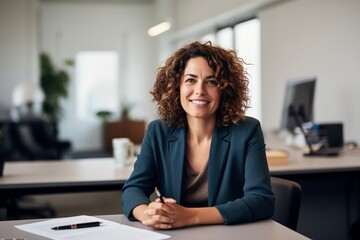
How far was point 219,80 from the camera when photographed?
193 centimetres

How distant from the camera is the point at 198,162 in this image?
1.96 meters

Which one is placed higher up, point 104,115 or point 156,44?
point 156,44

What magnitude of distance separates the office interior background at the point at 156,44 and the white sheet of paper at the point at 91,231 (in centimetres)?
171

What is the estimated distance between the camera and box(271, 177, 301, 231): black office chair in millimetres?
1864

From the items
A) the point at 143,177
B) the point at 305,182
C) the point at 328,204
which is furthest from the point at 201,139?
the point at 328,204

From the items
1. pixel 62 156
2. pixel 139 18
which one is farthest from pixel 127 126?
pixel 62 156

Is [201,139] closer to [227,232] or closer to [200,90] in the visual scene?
[200,90]

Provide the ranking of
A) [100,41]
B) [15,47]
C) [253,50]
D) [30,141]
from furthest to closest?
[100,41]
[15,47]
[253,50]
[30,141]

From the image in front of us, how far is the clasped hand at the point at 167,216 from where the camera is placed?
5.12 feet

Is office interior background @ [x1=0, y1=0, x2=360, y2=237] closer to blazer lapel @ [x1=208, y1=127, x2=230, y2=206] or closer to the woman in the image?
the woman

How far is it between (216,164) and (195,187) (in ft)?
0.43

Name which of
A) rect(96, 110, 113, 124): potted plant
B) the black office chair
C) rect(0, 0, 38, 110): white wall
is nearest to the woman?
the black office chair

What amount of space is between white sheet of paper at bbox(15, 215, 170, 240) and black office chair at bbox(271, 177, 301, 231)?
0.56 metres

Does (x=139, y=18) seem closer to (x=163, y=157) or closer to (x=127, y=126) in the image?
(x=127, y=126)
